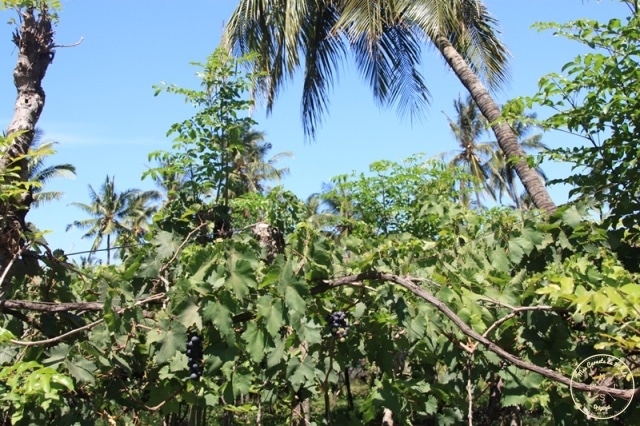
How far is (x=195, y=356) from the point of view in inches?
90.4

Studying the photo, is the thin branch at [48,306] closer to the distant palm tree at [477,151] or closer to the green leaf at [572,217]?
the green leaf at [572,217]

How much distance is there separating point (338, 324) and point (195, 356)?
0.57m

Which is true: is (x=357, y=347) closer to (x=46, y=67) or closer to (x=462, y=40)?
(x=46, y=67)

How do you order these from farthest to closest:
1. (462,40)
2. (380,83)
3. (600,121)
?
(380,83) < (462,40) < (600,121)

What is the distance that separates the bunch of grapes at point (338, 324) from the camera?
2.51 meters

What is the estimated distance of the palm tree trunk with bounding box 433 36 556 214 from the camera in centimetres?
797

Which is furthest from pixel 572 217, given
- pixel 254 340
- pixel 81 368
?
pixel 81 368

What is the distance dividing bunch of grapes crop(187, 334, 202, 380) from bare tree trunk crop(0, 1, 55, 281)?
2.79 ft

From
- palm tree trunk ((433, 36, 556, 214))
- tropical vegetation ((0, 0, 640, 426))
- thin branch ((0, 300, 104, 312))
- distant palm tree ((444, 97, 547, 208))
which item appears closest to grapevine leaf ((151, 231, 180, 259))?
tropical vegetation ((0, 0, 640, 426))

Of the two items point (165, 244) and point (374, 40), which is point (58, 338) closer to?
point (165, 244)

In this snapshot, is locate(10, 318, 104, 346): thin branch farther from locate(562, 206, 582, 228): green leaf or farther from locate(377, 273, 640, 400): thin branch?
locate(562, 206, 582, 228): green leaf

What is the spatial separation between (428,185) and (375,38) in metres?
2.51

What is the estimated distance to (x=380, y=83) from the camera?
1133 centimetres

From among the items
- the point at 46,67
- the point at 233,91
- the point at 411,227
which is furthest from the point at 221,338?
the point at 411,227
